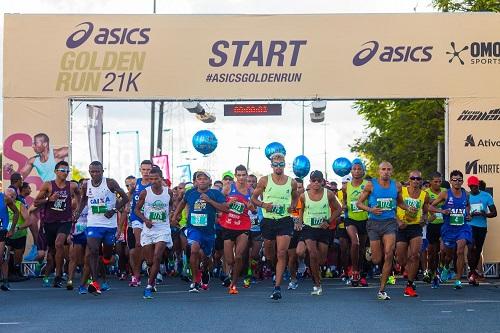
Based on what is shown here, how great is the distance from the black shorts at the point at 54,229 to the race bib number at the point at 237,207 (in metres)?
2.68

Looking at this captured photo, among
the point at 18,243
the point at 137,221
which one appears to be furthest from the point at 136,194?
the point at 18,243

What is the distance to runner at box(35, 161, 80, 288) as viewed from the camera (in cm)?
1894

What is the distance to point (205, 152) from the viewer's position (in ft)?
95.9

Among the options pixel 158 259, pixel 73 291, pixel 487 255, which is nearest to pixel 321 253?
pixel 158 259

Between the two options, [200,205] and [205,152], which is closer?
[200,205]

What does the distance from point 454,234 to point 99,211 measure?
6236mm

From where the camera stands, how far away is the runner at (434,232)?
20812mm

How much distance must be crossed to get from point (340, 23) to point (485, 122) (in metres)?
3.46

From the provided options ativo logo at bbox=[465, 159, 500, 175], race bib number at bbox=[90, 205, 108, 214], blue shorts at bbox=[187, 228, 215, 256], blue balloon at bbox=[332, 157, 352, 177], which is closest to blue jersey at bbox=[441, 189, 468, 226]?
ativo logo at bbox=[465, 159, 500, 175]

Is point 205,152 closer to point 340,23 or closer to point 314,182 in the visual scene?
point 340,23

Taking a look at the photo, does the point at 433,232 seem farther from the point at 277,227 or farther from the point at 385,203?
the point at 277,227

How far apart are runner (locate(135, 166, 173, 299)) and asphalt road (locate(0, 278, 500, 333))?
2.42ft

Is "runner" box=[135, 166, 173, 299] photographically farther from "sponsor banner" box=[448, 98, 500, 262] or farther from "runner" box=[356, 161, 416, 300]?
"sponsor banner" box=[448, 98, 500, 262]

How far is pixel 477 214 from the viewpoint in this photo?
21.3 meters
